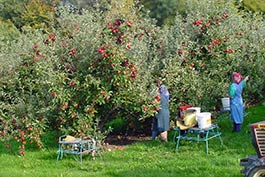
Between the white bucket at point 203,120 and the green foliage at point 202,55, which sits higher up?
the green foliage at point 202,55

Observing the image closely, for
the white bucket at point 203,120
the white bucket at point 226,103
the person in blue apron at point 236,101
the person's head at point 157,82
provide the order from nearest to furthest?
the white bucket at point 203,120 → the person's head at point 157,82 → the person in blue apron at point 236,101 → the white bucket at point 226,103

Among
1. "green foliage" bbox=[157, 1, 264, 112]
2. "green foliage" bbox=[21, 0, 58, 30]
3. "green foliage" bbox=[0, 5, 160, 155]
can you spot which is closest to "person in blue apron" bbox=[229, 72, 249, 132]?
"green foliage" bbox=[157, 1, 264, 112]

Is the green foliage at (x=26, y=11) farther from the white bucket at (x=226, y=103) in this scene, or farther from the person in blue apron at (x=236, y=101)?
the person in blue apron at (x=236, y=101)

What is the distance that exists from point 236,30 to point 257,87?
2.00 metres

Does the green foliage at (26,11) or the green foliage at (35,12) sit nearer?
the green foliage at (35,12)

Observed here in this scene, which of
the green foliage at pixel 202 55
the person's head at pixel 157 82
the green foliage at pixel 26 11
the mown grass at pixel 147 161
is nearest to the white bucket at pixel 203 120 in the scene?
the mown grass at pixel 147 161

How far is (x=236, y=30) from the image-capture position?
48.5 feet

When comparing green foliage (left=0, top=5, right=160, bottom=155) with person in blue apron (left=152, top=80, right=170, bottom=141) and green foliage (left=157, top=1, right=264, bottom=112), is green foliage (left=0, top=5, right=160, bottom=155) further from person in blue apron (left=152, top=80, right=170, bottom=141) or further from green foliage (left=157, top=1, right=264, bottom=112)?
green foliage (left=157, top=1, right=264, bottom=112)

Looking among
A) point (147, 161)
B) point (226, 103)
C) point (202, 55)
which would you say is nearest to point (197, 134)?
point (147, 161)

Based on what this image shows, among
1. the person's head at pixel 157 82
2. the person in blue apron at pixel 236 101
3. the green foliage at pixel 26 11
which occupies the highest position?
the green foliage at pixel 26 11

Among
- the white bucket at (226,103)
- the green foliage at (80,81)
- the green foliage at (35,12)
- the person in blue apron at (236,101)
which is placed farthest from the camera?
the green foliage at (35,12)

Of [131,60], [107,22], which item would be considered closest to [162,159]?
[131,60]

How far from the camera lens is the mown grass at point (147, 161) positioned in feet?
30.1

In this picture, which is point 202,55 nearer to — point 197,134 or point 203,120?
point 197,134
